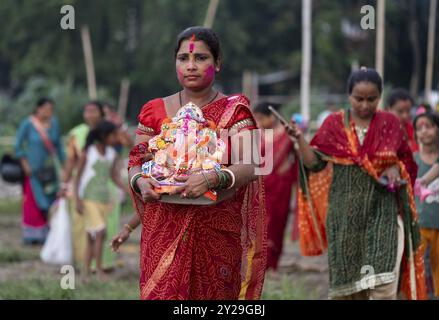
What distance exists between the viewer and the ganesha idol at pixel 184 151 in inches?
183

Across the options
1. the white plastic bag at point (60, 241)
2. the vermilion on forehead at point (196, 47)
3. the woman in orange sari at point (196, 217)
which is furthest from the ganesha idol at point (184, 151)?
the white plastic bag at point (60, 241)

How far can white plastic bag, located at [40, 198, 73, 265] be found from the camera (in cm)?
1104

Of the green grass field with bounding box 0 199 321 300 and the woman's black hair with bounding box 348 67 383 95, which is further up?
the woman's black hair with bounding box 348 67 383 95

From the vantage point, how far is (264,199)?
5.25 m

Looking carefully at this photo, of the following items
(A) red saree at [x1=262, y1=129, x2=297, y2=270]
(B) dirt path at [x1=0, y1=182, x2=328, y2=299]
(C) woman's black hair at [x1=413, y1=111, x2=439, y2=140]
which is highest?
(C) woman's black hair at [x1=413, y1=111, x2=439, y2=140]

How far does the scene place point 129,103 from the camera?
36.3m

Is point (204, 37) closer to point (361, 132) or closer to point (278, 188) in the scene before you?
point (361, 132)

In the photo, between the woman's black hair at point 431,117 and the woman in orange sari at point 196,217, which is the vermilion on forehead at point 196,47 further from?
the woman's black hair at point 431,117

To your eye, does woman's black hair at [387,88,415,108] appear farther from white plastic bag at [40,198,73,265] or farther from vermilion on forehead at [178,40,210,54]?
vermilion on forehead at [178,40,210,54]

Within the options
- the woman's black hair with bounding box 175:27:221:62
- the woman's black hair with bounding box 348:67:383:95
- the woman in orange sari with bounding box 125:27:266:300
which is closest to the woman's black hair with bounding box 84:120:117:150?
the woman's black hair with bounding box 348:67:383:95

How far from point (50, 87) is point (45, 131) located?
1758 centimetres

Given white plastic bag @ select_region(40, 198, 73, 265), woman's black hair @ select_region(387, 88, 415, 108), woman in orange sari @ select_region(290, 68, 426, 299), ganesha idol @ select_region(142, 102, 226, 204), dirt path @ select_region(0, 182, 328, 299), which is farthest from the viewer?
white plastic bag @ select_region(40, 198, 73, 265)
